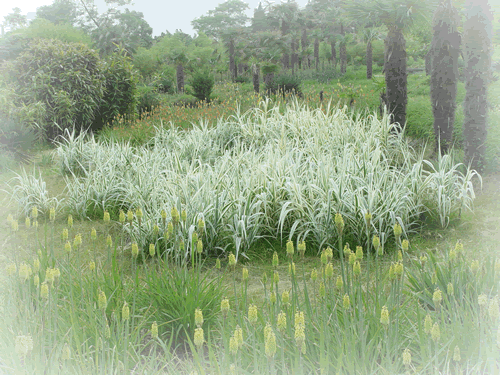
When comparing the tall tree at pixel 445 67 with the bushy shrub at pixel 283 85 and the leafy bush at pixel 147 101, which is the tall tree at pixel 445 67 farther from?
the leafy bush at pixel 147 101

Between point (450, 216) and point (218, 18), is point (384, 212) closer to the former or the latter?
point (450, 216)

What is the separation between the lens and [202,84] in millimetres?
15281

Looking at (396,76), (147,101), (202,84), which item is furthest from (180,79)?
(396,76)

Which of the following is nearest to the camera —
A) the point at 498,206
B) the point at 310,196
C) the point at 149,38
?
the point at 310,196

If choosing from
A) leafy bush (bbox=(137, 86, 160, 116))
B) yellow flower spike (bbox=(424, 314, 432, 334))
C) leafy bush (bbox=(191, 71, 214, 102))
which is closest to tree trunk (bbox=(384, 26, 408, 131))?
yellow flower spike (bbox=(424, 314, 432, 334))

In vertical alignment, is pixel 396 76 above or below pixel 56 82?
below

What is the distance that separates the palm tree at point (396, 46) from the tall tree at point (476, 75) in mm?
2119

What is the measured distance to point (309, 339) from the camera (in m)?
1.62

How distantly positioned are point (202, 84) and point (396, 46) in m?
9.17

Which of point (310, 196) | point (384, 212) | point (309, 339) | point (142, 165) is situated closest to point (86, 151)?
point (142, 165)

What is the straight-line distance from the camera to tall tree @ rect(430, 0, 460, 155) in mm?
5996

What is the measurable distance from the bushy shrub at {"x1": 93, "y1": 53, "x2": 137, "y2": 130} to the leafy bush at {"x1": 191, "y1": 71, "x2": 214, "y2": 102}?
5.02m

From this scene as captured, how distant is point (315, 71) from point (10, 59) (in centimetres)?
1881

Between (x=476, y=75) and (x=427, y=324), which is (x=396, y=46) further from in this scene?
(x=427, y=324)
